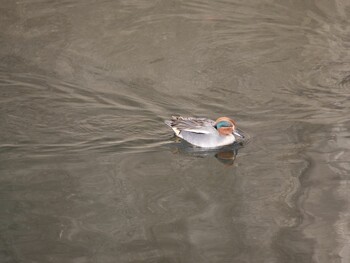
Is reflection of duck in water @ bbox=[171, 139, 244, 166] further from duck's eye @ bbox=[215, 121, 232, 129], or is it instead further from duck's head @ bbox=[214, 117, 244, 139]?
duck's eye @ bbox=[215, 121, 232, 129]

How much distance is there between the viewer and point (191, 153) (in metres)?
8.58

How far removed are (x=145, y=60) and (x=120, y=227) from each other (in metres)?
4.31

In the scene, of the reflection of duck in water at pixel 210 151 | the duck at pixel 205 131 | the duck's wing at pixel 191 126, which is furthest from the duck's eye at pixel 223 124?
the reflection of duck in water at pixel 210 151

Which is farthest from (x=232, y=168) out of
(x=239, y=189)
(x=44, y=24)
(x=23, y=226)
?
(x=44, y=24)

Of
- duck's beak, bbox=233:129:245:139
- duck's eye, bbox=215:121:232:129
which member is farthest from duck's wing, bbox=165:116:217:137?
duck's beak, bbox=233:129:245:139

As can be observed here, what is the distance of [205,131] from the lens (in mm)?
8523

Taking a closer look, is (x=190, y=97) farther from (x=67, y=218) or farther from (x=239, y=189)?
(x=67, y=218)

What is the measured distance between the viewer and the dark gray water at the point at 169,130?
690 centimetres

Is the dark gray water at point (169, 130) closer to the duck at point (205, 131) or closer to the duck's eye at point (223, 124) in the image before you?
the duck at point (205, 131)

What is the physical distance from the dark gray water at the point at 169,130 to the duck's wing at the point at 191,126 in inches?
9.8

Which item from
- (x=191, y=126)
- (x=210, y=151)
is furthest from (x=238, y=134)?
(x=191, y=126)

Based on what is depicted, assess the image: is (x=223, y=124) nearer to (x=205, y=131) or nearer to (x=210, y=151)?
(x=205, y=131)

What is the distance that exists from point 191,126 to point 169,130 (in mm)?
535

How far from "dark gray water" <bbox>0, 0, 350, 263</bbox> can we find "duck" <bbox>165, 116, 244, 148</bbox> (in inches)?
6.5
